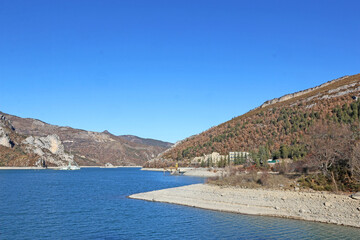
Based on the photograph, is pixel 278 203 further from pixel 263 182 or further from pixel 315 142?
pixel 315 142

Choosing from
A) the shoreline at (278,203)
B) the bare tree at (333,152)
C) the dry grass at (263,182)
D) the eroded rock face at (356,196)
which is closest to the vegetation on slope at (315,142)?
the bare tree at (333,152)

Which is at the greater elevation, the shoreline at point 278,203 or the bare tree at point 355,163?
the bare tree at point 355,163

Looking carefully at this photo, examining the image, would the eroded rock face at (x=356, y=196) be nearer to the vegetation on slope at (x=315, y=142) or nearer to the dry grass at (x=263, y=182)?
the vegetation on slope at (x=315, y=142)

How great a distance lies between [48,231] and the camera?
32531 millimetres

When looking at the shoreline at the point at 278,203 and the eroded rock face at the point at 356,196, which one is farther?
the eroded rock face at the point at 356,196

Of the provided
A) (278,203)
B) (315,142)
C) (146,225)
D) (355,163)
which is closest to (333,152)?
(355,163)

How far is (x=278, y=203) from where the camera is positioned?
41.8 m

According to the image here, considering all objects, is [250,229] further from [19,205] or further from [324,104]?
[324,104]

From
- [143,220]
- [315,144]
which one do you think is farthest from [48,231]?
[315,144]

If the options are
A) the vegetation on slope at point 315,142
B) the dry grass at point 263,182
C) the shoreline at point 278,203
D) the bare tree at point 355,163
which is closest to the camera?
the shoreline at point 278,203

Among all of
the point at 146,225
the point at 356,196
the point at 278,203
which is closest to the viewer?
the point at 146,225

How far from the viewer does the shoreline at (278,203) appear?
35.4 metres

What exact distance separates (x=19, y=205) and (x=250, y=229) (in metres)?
35.3

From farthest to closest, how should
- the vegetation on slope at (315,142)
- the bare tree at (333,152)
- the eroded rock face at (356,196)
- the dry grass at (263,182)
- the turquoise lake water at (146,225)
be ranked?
the dry grass at (263,182)
the bare tree at (333,152)
the vegetation on slope at (315,142)
the eroded rock face at (356,196)
the turquoise lake water at (146,225)
